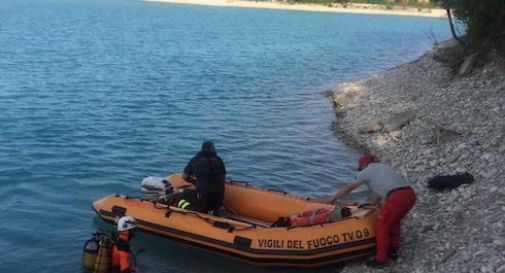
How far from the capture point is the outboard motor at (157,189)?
1063 cm

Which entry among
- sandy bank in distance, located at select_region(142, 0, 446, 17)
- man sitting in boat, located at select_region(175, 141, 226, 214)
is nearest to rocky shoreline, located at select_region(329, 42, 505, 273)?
man sitting in boat, located at select_region(175, 141, 226, 214)

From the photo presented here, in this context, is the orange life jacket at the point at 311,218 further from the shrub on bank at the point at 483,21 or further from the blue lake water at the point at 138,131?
the shrub on bank at the point at 483,21

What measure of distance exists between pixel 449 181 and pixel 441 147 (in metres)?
2.68

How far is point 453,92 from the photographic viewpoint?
1677cm

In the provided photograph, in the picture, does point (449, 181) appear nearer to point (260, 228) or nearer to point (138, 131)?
point (260, 228)

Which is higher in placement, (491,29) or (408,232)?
(491,29)

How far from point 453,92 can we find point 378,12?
10927cm

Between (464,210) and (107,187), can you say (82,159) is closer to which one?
(107,187)

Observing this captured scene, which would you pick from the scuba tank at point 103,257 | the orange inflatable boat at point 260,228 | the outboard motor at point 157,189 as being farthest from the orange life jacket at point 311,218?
the scuba tank at point 103,257

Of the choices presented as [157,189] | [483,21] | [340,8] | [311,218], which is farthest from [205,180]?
[340,8]

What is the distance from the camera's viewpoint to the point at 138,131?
1792 centimetres

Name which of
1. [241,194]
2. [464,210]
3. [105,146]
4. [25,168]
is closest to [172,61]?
[105,146]

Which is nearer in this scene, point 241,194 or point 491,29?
point 241,194

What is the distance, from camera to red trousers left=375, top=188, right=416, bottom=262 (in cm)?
830
